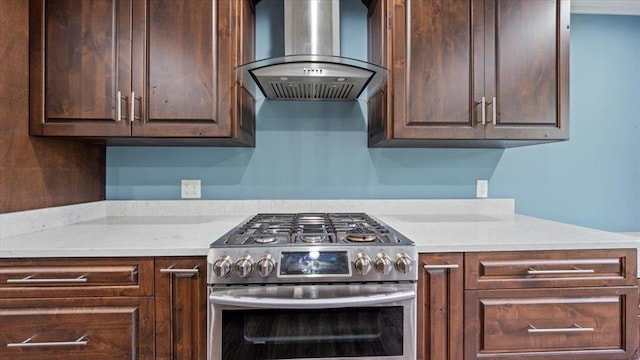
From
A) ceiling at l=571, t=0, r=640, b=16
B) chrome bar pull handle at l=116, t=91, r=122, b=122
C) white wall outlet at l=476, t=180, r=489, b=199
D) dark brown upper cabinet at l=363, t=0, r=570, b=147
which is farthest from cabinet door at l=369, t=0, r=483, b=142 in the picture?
chrome bar pull handle at l=116, t=91, r=122, b=122

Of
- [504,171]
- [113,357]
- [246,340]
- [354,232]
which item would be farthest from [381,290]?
[504,171]

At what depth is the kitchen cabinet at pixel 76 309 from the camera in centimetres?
118

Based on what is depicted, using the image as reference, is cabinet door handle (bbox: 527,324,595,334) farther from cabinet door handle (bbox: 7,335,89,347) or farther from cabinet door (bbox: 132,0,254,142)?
cabinet door handle (bbox: 7,335,89,347)

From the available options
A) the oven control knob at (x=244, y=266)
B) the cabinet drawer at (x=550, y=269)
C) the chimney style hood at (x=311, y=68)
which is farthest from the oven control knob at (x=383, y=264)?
the chimney style hood at (x=311, y=68)

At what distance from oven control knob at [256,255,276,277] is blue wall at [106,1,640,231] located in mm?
873

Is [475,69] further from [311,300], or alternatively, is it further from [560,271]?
[311,300]

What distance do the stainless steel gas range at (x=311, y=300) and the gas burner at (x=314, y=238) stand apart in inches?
0.6

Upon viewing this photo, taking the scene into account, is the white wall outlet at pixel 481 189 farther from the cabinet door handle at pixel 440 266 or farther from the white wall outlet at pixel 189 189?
the white wall outlet at pixel 189 189

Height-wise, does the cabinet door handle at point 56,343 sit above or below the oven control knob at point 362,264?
below

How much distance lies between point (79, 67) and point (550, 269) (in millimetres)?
2180

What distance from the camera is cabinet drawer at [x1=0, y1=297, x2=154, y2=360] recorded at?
1181 mm

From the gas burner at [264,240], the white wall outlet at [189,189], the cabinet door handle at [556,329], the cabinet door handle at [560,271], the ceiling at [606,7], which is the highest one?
the ceiling at [606,7]

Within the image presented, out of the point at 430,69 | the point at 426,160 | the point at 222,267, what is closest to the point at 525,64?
the point at 430,69

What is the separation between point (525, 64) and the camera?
1657 mm
